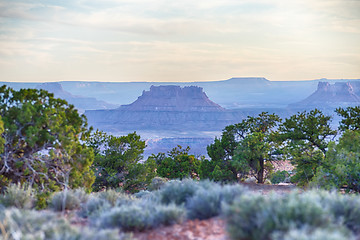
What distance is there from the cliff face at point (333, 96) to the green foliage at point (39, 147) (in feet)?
571

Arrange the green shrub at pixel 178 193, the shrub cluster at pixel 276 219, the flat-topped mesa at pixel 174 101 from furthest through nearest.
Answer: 1. the flat-topped mesa at pixel 174 101
2. the green shrub at pixel 178 193
3. the shrub cluster at pixel 276 219

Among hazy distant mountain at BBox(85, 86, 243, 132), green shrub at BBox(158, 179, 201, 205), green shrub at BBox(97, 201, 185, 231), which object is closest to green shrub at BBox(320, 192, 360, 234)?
green shrub at BBox(97, 201, 185, 231)

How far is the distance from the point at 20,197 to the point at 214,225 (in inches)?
172

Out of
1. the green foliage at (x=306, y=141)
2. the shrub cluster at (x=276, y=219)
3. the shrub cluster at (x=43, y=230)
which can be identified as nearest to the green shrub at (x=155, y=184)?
the green foliage at (x=306, y=141)

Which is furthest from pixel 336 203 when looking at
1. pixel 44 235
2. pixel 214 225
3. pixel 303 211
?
pixel 44 235

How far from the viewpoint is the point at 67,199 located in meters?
7.53

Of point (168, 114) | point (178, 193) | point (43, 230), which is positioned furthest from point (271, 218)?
point (168, 114)

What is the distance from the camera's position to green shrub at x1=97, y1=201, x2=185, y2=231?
5.52 metres

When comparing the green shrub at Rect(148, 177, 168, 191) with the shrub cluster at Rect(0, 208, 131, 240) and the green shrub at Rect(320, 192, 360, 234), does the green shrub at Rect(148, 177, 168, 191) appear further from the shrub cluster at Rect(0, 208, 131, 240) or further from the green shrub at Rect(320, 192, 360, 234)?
the green shrub at Rect(320, 192, 360, 234)

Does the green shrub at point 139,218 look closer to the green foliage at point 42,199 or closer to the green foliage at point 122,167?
the green foliage at point 42,199

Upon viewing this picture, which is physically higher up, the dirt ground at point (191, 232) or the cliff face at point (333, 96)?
the cliff face at point (333, 96)

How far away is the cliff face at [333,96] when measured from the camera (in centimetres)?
17000

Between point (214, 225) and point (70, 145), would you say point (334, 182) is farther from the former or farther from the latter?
point (70, 145)

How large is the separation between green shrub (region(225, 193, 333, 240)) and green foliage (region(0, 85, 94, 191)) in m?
6.17
